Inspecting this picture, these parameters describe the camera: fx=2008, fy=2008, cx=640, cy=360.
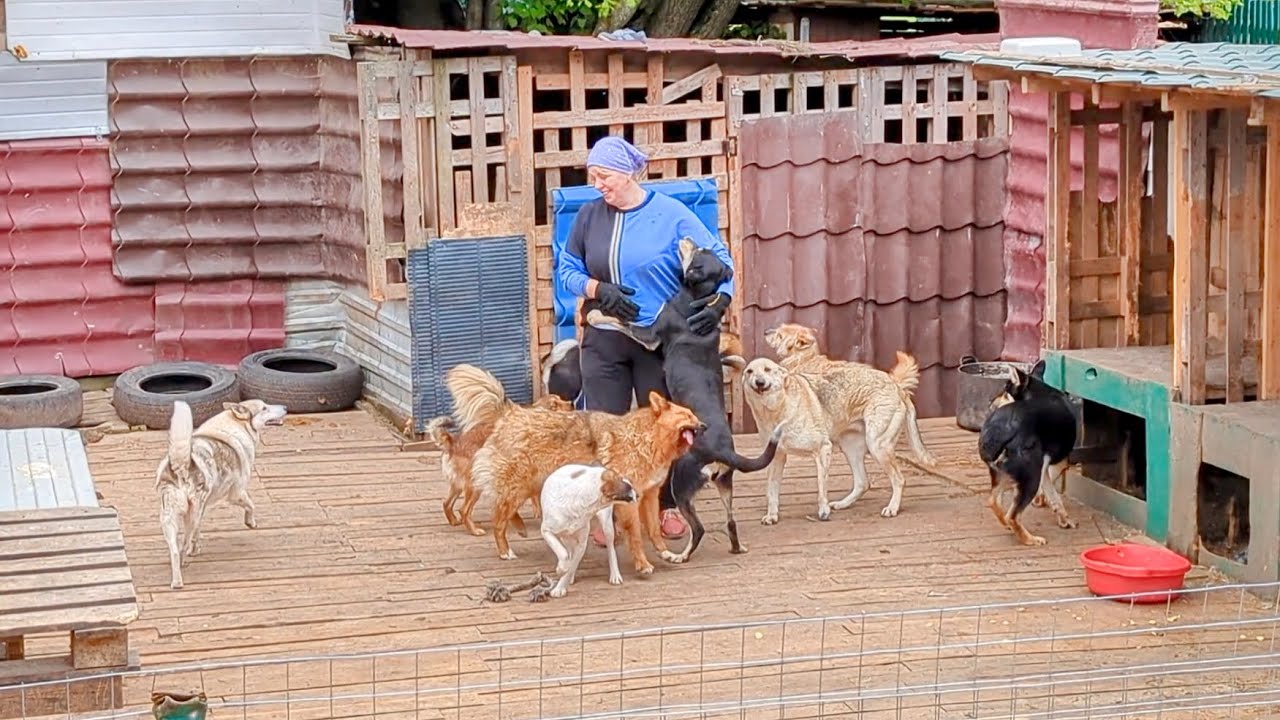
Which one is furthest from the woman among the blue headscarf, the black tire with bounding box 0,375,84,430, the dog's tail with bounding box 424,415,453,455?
the black tire with bounding box 0,375,84,430

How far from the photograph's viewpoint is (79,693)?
704 cm

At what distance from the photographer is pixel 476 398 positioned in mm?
10031

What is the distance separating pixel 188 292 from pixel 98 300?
2.01 ft

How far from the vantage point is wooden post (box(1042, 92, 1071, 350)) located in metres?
10.8

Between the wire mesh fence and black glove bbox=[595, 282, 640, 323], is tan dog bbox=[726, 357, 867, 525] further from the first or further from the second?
the wire mesh fence

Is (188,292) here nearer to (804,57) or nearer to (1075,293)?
(804,57)

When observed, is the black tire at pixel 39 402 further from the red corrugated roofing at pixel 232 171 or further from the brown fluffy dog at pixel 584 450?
the brown fluffy dog at pixel 584 450

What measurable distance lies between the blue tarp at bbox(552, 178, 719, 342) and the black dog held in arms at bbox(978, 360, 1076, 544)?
119 inches

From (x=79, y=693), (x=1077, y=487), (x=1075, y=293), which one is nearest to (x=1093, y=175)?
(x=1075, y=293)

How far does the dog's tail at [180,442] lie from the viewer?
9.14m

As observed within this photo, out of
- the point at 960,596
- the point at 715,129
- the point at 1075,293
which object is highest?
the point at 715,129

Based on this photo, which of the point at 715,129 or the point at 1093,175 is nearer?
the point at 1093,175

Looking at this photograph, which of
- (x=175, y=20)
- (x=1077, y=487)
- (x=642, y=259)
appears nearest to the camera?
(x=642, y=259)

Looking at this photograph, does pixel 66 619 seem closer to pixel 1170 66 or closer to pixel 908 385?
pixel 908 385
